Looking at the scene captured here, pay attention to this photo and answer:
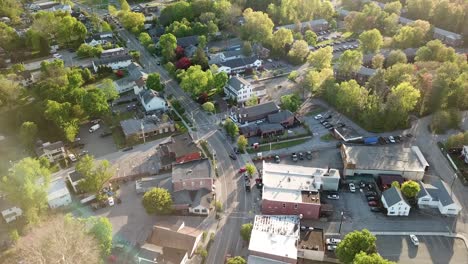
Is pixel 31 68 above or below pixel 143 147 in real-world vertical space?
above

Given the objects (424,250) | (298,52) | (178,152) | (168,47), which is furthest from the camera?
(168,47)

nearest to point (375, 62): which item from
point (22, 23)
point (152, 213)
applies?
point (152, 213)

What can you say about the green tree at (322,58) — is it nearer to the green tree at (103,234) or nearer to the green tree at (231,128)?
the green tree at (231,128)

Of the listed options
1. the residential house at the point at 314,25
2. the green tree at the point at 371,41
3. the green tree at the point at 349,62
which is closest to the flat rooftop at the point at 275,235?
the green tree at the point at 349,62

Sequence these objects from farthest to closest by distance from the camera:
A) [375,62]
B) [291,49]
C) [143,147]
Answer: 1. [291,49]
2. [375,62]
3. [143,147]

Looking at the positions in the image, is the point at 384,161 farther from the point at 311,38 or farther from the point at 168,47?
the point at 168,47

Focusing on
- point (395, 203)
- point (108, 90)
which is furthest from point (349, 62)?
point (108, 90)

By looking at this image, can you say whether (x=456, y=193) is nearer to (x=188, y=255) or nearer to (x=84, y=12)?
(x=188, y=255)
